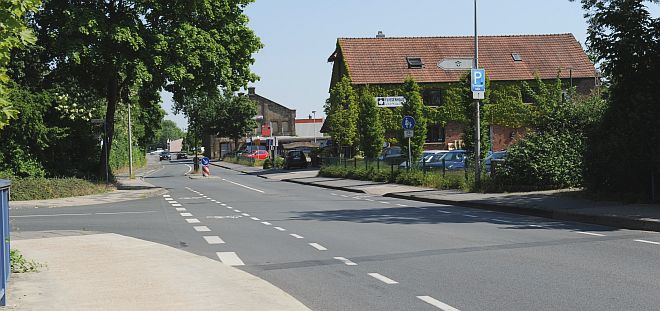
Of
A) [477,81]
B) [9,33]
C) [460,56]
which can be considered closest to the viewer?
[9,33]

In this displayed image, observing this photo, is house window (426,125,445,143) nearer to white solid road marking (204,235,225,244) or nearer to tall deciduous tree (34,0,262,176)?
tall deciduous tree (34,0,262,176)

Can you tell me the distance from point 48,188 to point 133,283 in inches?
768

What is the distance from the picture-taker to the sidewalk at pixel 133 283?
7.04 meters

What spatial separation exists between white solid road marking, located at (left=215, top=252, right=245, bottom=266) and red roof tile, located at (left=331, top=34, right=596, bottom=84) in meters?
44.9

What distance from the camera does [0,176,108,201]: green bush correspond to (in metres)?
25.2

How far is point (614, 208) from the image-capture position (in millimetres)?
16141

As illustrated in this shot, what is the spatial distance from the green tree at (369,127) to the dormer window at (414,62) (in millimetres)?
15631

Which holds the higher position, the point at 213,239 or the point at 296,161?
the point at 296,161

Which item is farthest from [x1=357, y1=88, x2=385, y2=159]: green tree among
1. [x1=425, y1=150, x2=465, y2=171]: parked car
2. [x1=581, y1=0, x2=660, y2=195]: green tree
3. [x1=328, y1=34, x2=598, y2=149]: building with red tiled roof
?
[x1=581, y1=0, x2=660, y2=195]: green tree

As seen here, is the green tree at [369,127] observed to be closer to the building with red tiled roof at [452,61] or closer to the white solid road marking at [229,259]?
the building with red tiled roof at [452,61]

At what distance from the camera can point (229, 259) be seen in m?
10.6

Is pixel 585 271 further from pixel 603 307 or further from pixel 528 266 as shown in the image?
pixel 603 307

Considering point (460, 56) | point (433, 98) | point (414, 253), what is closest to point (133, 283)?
point (414, 253)

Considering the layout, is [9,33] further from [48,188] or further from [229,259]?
[48,188]
